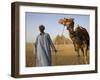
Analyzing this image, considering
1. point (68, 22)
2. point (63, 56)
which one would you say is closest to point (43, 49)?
point (63, 56)

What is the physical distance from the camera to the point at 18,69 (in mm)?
1974

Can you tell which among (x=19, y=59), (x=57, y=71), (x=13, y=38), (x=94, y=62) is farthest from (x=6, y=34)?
(x=94, y=62)

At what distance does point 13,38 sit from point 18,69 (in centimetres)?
25

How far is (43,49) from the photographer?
2.09 metres

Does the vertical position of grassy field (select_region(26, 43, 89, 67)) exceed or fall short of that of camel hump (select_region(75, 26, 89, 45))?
it falls short

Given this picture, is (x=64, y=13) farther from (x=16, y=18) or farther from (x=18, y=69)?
(x=18, y=69)

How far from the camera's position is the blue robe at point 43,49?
2.07 metres

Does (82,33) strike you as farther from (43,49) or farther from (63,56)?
(43,49)

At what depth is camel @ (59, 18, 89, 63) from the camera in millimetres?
2192

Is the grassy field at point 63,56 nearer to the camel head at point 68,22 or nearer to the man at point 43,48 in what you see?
the man at point 43,48

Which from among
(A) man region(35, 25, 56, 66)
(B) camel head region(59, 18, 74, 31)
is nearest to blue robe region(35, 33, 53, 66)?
(A) man region(35, 25, 56, 66)

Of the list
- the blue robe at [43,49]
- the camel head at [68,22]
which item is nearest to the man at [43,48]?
the blue robe at [43,49]

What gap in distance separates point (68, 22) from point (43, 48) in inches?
13.2

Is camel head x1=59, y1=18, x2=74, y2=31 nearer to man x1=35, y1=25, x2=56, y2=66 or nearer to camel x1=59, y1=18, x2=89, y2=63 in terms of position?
camel x1=59, y1=18, x2=89, y2=63
